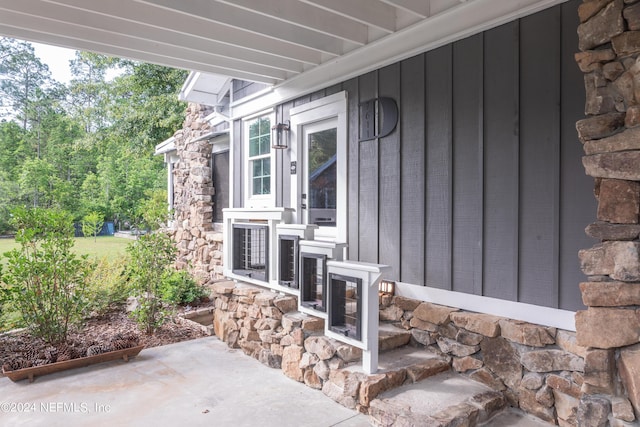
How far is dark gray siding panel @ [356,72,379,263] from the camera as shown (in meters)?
3.83

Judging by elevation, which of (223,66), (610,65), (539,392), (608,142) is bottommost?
(539,392)

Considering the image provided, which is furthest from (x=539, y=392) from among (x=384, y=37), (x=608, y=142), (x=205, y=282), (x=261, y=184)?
(x=205, y=282)

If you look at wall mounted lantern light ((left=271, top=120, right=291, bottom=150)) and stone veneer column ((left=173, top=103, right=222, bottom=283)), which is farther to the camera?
stone veneer column ((left=173, top=103, right=222, bottom=283))

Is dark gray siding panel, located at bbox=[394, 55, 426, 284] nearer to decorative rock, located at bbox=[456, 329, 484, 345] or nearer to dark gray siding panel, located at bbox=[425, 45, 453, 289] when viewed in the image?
dark gray siding panel, located at bbox=[425, 45, 453, 289]

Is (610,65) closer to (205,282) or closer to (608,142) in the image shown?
(608,142)

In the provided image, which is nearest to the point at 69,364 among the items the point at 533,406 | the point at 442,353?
the point at 442,353

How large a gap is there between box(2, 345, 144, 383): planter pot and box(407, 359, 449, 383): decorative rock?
2718 millimetres

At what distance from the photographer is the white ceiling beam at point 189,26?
3.09 metres

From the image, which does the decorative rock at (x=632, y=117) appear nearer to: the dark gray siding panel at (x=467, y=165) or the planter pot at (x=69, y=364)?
the dark gray siding panel at (x=467, y=165)

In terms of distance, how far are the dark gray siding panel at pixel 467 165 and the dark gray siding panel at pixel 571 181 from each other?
560mm

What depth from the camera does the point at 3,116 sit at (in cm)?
1484

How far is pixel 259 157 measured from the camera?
5.50 m

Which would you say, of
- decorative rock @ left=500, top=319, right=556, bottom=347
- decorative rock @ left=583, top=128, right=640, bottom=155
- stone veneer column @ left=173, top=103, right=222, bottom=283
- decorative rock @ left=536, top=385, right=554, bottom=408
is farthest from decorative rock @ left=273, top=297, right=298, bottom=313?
stone veneer column @ left=173, top=103, right=222, bottom=283

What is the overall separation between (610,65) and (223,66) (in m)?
3.58
